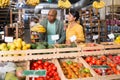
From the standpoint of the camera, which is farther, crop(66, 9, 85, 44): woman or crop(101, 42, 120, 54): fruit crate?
crop(66, 9, 85, 44): woman

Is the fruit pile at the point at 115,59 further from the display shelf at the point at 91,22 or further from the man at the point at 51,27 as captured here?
the display shelf at the point at 91,22

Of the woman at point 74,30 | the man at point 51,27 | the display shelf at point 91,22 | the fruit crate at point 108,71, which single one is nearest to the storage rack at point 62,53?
the fruit crate at point 108,71

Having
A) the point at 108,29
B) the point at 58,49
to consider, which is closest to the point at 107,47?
the point at 58,49

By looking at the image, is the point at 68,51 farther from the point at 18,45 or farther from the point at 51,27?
the point at 51,27

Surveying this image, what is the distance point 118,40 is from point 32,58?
1631mm

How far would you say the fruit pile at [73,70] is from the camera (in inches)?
107

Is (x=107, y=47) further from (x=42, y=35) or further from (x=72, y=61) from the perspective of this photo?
(x=42, y=35)

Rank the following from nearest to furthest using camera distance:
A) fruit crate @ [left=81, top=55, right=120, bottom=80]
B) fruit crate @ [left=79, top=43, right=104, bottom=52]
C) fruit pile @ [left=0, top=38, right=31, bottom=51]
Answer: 1. fruit crate @ [left=81, top=55, right=120, bottom=80]
2. fruit pile @ [left=0, top=38, right=31, bottom=51]
3. fruit crate @ [left=79, top=43, right=104, bottom=52]

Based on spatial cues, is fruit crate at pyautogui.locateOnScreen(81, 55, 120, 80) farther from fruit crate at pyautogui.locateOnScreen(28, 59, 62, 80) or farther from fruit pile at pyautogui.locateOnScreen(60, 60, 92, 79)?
fruit crate at pyautogui.locateOnScreen(28, 59, 62, 80)

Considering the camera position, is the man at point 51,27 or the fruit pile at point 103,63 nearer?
the fruit pile at point 103,63

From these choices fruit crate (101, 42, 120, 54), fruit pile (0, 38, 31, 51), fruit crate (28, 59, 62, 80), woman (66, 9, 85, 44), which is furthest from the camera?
woman (66, 9, 85, 44)

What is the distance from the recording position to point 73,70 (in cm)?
→ 295

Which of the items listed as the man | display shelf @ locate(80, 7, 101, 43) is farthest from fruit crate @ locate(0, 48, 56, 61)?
display shelf @ locate(80, 7, 101, 43)

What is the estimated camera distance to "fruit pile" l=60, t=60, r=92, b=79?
2.72m
